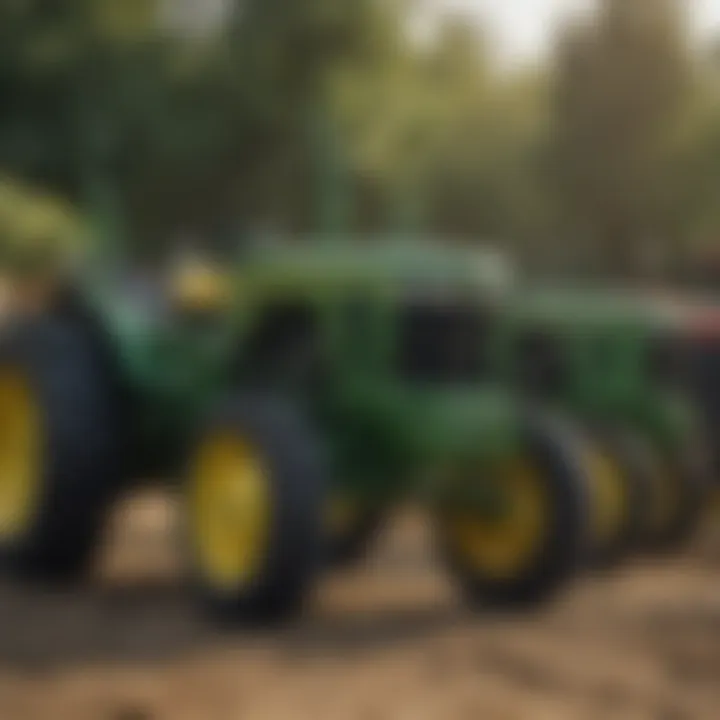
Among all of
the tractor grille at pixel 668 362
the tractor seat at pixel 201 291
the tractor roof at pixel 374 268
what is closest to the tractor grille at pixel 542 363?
the tractor grille at pixel 668 362

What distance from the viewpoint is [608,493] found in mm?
5543

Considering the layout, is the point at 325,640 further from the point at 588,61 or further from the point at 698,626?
the point at 588,61

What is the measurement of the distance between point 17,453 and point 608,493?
7.30ft

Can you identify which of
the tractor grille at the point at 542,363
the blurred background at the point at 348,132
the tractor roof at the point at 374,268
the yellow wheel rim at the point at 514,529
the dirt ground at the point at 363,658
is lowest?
the dirt ground at the point at 363,658

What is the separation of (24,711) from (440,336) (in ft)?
6.18

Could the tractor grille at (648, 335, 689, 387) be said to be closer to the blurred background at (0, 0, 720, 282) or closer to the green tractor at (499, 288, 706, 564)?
the green tractor at (499, 288, 706, 564)

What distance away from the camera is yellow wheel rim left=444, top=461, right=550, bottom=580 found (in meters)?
4.36

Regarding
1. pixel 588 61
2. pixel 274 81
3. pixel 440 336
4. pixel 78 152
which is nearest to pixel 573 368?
pixel 440 336

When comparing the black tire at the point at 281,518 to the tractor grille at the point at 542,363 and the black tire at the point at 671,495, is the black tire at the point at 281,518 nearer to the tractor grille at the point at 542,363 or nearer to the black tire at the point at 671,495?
the tractor grille at the point at 542,363

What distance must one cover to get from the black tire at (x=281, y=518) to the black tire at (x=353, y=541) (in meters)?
1.20

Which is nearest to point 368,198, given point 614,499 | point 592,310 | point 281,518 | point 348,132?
point 348,132

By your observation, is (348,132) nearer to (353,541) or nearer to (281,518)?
(353,541)

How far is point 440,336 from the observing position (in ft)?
14.0

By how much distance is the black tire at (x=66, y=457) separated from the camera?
429 centimetres
